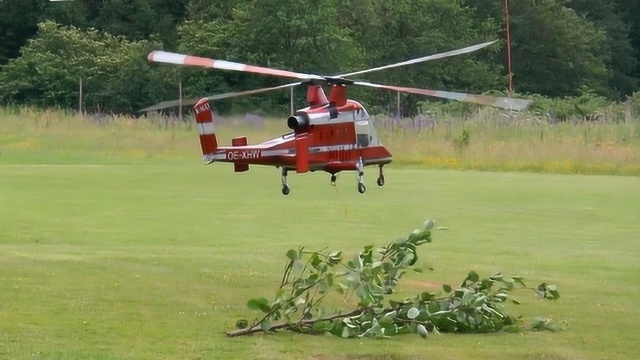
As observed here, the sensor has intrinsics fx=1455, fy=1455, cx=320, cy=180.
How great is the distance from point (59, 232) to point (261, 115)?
13160mm

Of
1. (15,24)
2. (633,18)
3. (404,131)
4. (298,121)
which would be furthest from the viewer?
(633,18)

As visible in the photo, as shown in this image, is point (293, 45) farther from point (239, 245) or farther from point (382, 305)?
point (239, 245)

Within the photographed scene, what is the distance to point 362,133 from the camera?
520 inches

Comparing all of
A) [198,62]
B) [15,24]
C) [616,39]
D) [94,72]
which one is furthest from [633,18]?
[198,62]

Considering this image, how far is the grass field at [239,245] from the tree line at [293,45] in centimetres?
93

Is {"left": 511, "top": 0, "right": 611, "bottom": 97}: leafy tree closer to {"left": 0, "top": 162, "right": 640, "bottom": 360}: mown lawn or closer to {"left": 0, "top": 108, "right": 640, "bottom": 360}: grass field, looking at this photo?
{"left": 0, "top": 108, "right": 640, "bottom": 360}: grass field

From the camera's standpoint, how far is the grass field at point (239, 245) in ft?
50.9

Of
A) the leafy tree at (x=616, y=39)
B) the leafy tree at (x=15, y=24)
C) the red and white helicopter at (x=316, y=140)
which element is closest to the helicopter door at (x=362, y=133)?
the red and white helicopter at (x=316, y=140)

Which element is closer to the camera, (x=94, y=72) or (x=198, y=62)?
(x=198, y=62)

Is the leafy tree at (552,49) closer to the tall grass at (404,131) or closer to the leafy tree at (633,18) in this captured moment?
the leafy tree at (633,18)

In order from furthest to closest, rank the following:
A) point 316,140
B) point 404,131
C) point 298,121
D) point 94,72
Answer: point 94,72 → point 404,131 → point 316,140 → point 298,121

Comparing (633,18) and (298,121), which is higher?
(633,18)

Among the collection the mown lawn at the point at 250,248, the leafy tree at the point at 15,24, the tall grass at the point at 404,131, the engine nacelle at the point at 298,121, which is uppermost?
the leafy tree at the point at 15,24

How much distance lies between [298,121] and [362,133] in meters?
0.87
